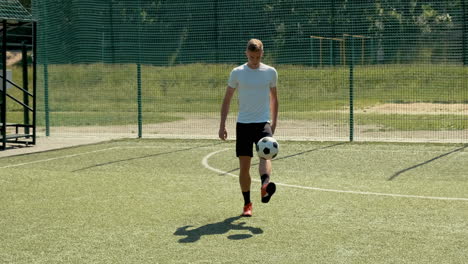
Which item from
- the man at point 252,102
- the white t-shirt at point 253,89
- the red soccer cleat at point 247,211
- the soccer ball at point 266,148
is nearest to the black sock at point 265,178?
the man at point 252,102

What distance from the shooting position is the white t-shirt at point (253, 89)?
725 centimetres

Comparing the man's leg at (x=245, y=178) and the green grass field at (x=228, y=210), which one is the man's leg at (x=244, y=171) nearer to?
the man's leg at (x=245, y=178)

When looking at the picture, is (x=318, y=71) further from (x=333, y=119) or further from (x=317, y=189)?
(x=317, y=189)

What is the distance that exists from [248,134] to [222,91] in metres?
20.5

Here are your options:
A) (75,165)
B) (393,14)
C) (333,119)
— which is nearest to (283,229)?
(75,165)

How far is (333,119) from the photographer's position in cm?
2134

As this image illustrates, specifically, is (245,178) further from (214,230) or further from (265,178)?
(214,230)

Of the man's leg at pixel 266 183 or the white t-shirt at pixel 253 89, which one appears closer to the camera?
the man's leg at pixel 266 183

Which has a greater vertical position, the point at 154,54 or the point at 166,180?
the point at 154,54

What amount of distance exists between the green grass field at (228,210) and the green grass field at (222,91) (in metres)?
7.14

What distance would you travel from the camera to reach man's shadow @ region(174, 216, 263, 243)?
21.3 feet

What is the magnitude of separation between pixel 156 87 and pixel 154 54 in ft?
17.2

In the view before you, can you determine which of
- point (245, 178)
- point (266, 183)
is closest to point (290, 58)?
point (245, 178)

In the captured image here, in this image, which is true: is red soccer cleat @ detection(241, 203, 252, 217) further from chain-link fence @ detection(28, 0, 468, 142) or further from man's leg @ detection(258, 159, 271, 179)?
chain-link fence @ detection(28, 0, 468, 142)
